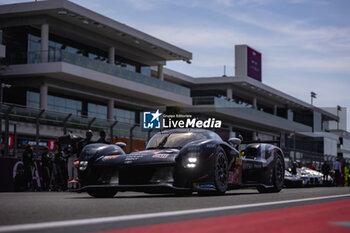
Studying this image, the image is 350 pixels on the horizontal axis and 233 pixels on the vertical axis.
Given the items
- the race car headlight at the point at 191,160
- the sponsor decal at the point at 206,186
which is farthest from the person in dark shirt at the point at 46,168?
the race car headlight at the point at 191,160

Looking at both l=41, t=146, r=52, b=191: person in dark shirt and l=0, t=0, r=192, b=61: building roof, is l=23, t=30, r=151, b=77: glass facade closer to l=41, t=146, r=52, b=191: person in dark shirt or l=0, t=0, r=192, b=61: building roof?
l=0, t=0, r=192, b=61: building roof

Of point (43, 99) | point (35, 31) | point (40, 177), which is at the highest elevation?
point (35, 31)

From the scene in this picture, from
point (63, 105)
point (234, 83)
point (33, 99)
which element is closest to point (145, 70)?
point (63, 105)

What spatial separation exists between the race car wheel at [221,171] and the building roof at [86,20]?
85.8 feet

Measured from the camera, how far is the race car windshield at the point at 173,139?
1102cm

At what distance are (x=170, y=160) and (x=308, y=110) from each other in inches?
2979

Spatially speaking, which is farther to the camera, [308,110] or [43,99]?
[308,110]

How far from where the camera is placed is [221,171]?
34.6ft

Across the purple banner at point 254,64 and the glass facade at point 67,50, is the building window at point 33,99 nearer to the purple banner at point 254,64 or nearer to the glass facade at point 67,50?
the glass facade at point 67,50

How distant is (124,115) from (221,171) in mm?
37155

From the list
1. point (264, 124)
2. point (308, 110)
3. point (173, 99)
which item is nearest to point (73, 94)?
point (173, 99)

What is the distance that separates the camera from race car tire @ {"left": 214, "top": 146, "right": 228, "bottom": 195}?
33.8ft

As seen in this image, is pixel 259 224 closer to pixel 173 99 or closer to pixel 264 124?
pixel 173 99

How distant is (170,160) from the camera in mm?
9672
